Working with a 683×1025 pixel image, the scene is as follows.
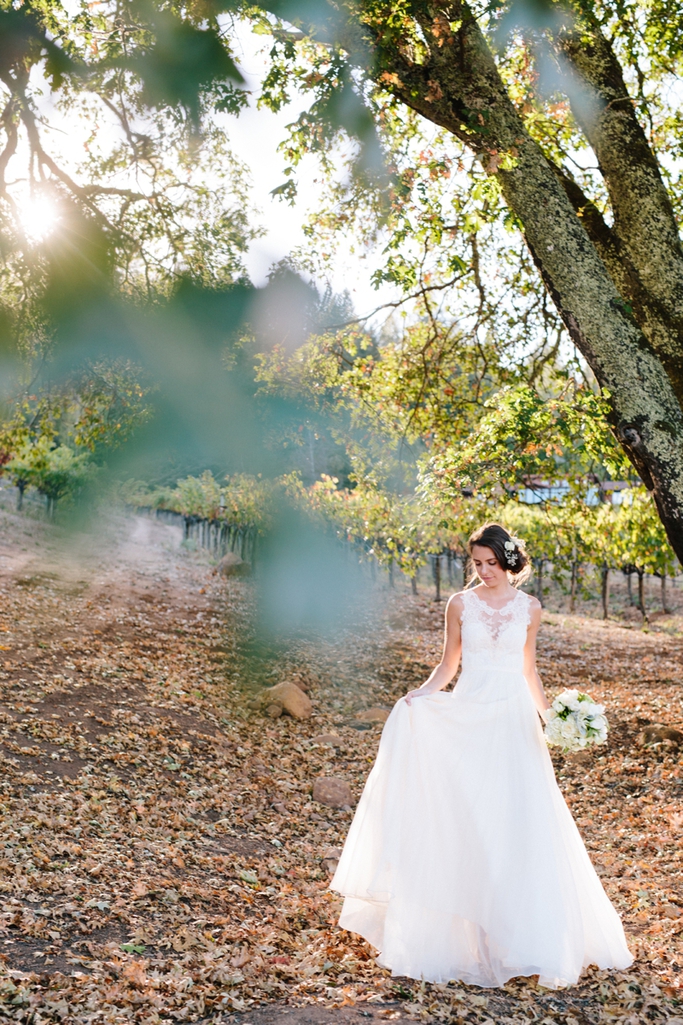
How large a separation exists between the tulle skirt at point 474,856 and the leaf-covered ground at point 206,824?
6.4 inches

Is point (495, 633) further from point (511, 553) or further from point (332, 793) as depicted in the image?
point (332, 793)

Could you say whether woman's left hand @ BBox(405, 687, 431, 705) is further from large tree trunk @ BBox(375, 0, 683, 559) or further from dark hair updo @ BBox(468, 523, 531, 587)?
large tree trunk @ BBox(375, 0, 683, 559)

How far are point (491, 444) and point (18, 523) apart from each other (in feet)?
35.1

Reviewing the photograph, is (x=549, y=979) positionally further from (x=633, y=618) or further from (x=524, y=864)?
(x=633, y=618)

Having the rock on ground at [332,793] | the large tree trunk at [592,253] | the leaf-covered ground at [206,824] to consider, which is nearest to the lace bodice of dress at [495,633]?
the leaf-covered ground at [206,824]

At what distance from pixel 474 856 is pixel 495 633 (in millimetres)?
1101

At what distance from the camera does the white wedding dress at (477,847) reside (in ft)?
12.1

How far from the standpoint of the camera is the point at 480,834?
12.5ft

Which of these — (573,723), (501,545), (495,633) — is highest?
(501,545)

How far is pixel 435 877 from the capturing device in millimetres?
3803

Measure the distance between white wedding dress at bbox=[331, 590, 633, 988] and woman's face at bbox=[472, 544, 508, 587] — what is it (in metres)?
0.12

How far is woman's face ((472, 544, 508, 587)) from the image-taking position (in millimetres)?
4137

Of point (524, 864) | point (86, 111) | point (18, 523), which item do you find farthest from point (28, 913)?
point (18, 523)

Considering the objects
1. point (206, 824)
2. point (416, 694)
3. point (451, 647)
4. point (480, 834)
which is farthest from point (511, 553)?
point (206, 824)
